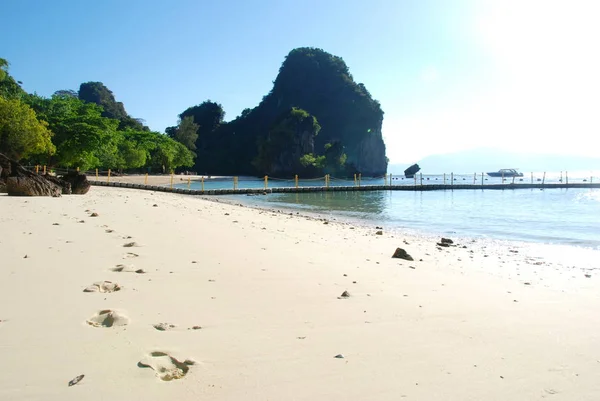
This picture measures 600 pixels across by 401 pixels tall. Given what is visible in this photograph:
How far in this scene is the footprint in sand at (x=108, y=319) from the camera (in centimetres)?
229

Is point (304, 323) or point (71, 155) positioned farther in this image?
point (71, 155)

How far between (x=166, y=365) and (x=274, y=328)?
732 millimetres

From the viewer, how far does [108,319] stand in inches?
91.2

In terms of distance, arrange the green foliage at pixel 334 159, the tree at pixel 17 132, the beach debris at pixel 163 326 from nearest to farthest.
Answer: the beach debris at pixel 163 326, the tree at pixel 17 132, the green foliage at pixel 334 159

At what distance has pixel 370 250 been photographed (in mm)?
6312

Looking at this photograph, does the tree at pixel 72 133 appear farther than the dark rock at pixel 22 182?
Yes

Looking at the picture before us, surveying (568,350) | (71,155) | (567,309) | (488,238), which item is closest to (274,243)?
(567,309)

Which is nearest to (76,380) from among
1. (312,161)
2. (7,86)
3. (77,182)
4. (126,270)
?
(126,270)

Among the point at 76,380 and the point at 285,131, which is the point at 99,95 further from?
the point at 76,380

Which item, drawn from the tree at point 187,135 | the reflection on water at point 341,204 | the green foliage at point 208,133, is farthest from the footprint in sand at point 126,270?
the green foliage at point 208,133

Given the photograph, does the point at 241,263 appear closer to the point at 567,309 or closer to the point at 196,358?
the point at 196,358

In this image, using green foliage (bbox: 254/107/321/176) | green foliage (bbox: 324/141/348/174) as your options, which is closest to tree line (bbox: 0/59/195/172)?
green foliage (bbox: 254/107/321/176)

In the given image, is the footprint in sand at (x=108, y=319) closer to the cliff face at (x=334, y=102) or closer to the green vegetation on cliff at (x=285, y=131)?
the green vegetation on cliff at (x=285, y=131)

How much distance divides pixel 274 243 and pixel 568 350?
4082 millimetres
